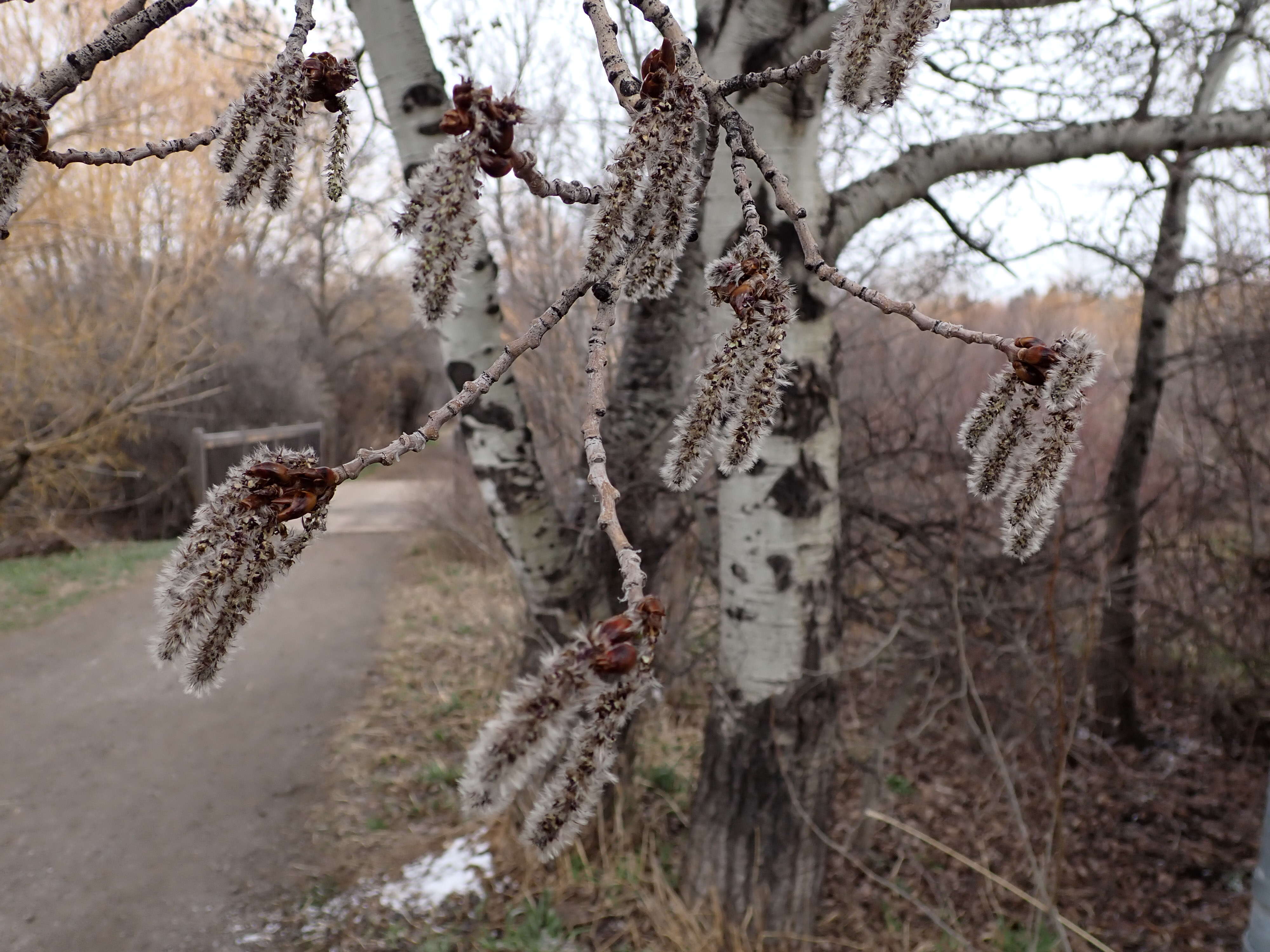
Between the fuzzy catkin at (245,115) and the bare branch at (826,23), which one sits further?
the bare branch at (826,23)

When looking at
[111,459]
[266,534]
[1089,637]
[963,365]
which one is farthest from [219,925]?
[111,459]

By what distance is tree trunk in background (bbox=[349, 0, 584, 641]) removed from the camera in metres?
3.29

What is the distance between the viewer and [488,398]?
147 inches

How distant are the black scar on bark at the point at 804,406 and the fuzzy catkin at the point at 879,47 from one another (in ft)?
7.76

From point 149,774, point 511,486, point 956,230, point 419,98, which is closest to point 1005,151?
point 956,230

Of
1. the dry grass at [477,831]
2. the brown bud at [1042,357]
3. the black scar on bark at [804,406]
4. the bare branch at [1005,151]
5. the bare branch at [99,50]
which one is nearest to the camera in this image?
the brown bud at [1042,357]

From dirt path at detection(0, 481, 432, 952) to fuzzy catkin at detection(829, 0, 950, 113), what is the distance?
11.2ft

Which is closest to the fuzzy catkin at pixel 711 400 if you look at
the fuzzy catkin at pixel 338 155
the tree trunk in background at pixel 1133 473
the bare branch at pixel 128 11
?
the fuzzy catkin at pixel 338 155

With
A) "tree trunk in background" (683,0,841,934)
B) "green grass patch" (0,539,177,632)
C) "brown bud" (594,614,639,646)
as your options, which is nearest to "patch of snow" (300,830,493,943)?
"tree trunk in background" (683,0,841,934)

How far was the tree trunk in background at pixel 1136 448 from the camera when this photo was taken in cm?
592

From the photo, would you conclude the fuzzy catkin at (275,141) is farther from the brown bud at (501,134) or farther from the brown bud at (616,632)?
the brown bud at (616,632)

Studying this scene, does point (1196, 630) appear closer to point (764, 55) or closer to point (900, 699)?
point (900, 699)

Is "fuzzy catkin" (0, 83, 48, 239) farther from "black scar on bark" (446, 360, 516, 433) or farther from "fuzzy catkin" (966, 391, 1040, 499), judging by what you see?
"black scar on bark" (446, 360, 516, 433)

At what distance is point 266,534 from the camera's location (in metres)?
0.68
